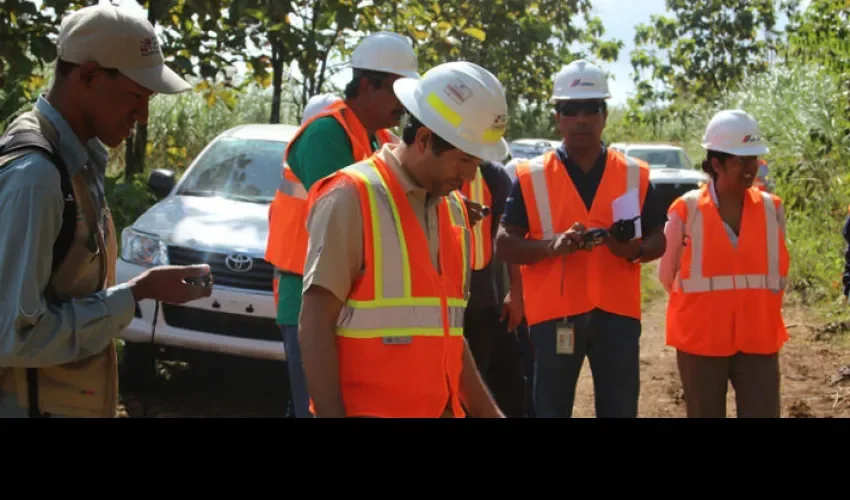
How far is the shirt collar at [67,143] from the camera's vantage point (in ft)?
8.57

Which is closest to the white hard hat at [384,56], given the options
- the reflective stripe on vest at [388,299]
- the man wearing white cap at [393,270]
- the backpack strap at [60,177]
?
the man wearing white cap at [393,270]

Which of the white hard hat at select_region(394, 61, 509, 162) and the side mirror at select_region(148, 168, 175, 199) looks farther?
the side mirror at select_region(148, 168, 175, 199)

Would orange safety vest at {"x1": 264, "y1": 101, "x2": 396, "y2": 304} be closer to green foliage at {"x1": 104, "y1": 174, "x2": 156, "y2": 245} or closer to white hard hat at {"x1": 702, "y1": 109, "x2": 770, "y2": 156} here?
white hard hat at {"x1": 702, "y1": 109, "x2": 770, "y2": 156}

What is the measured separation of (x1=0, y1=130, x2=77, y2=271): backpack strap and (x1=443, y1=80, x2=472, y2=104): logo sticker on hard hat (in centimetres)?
97

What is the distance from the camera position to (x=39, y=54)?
8.03 metres

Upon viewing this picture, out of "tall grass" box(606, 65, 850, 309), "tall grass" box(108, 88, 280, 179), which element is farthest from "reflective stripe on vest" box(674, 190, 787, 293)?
"tall grass" box(108, 88, 280, 179)

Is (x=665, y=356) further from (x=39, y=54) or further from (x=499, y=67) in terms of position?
(x=499, y=67)

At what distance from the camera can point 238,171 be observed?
788 cm

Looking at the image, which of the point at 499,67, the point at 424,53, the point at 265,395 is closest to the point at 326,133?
the point at 265,395

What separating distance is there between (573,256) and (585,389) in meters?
3.86

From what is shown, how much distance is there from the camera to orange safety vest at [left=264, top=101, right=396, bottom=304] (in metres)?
3.97

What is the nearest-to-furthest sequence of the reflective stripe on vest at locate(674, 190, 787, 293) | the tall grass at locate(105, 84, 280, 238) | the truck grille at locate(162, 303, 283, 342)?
the reflective stripe on vest at locate(674, 190, 787, 293)
the truck grille at locate(162, 303, 283, 342)
the tall grass at locate(105, 84, 280, 238)

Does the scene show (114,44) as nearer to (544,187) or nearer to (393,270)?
(393,270)
